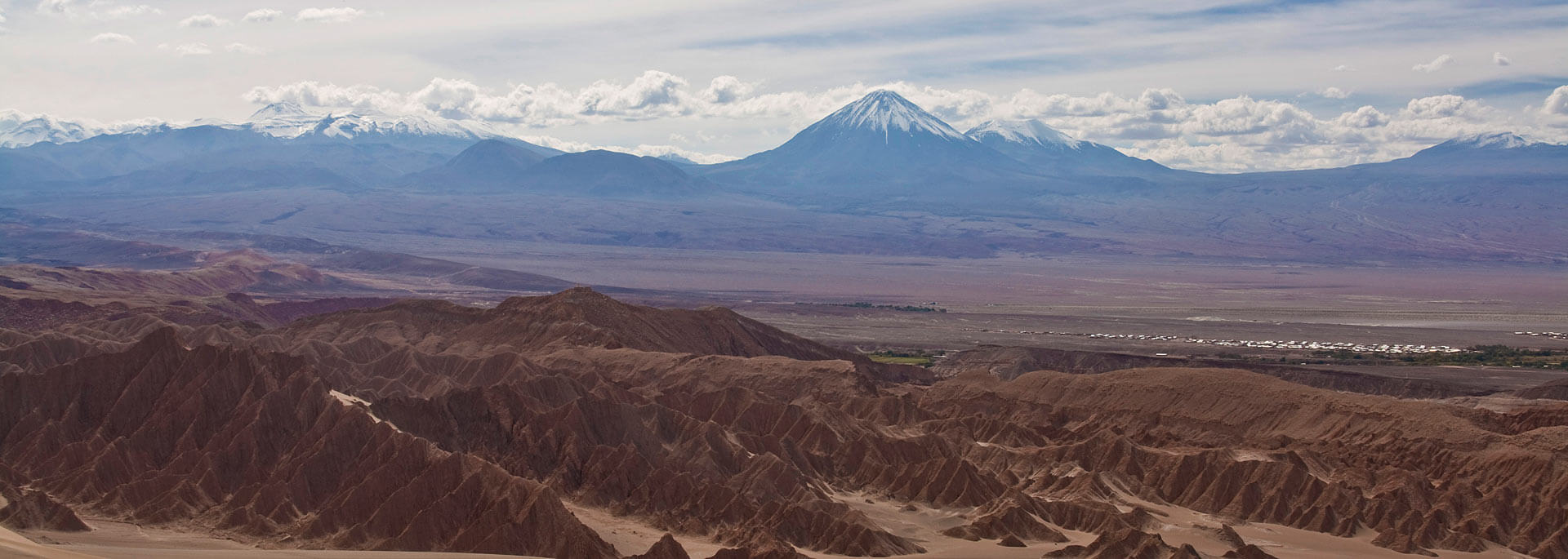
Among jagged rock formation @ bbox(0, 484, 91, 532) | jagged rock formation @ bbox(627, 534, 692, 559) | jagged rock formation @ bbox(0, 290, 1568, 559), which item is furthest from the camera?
jagged rock formation @ bbox(0, 290, 1568, 559)

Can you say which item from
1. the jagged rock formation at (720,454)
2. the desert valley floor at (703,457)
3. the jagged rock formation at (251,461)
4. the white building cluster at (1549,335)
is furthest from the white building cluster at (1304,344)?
the jagged rock formation at (251,461)

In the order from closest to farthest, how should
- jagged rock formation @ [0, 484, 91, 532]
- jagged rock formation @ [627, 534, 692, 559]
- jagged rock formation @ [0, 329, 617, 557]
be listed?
jagged rock formation @ [627, 534, 692, 559] < jagged rock formation @ [0, 484, 91, 532] < jagged rock formation @ [0, 329, 617, 557]

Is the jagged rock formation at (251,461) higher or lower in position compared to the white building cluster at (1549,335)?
higher

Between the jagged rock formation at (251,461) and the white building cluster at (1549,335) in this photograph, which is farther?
the white building cluster at (1549,335)

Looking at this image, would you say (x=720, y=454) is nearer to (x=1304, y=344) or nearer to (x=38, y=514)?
(x=38, y=514)

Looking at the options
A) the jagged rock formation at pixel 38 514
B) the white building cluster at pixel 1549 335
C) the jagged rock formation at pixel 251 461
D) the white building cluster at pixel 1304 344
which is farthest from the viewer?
the white building cluster at pixel 1549 335

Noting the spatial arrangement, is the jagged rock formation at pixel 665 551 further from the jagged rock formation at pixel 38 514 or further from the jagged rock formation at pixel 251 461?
the jagged rock formation at pixel 38 514

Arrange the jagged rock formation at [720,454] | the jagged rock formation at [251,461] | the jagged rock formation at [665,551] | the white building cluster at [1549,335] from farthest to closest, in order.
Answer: the white building cluster at [1549,335]
the jagged rock formation at [720,454]
the jagged rock formation at [251,461]
the jagged rock formation at [665,551]

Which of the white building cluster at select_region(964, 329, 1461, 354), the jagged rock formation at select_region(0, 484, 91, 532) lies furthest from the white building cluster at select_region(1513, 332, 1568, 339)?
the jagged rock formation at select_region(0, 484, 91, 532)

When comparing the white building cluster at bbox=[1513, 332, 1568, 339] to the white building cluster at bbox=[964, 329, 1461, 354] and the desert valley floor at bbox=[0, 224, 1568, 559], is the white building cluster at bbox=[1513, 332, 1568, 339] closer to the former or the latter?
the white building cluster at bbox=[964, 329, 1461, 354]

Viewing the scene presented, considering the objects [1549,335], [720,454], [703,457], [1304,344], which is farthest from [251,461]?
[1549,335]
